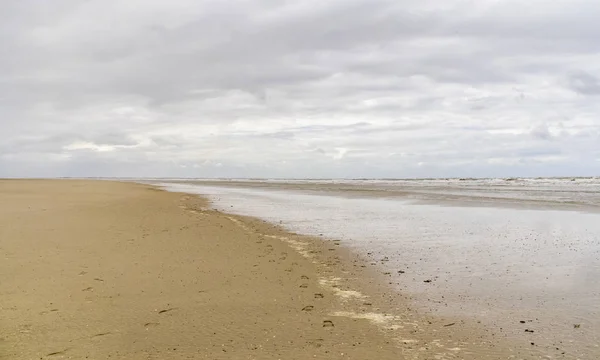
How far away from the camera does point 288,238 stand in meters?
15.0

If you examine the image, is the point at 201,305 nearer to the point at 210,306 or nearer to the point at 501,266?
the point at 210,306

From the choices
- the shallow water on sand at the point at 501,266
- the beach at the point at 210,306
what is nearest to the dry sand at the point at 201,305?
the beach at the point at 210,306

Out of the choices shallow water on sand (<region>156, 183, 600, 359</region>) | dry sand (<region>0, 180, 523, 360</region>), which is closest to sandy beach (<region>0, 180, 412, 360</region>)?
dry sand (<region>0, 180, 523, 360</region>)

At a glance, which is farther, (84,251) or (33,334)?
(84,251)

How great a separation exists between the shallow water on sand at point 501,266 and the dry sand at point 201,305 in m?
0.73

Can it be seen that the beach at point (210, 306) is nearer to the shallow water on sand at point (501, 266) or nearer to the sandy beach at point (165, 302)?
the sandy beach at point (165, 302)

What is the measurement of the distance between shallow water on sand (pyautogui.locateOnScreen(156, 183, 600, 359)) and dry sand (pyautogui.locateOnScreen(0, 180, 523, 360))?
0.73 meters

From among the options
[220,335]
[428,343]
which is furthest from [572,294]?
[220,335]

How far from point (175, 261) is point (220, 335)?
16.2ft

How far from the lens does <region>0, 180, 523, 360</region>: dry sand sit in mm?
5738

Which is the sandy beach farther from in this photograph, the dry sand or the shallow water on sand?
the shallow water on sand

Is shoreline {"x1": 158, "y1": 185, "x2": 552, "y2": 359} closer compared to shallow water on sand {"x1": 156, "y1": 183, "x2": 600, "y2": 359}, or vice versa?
shoreline {"x1": 158, "y1": 185, "x2": 552, "y2": 359}

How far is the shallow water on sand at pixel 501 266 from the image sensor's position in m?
6.68

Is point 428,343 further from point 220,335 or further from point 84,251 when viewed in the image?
point 84,251
